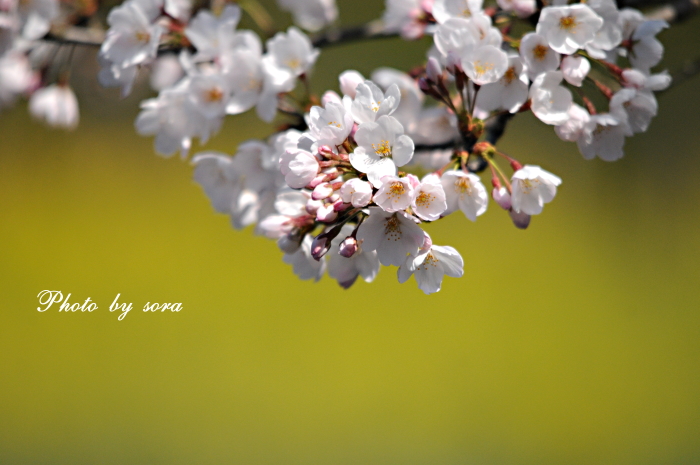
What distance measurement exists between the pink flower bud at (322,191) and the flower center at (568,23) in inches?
17.3

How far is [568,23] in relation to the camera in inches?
31.6

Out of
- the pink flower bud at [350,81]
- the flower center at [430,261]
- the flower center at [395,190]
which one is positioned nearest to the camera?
the flower center at [395,190]

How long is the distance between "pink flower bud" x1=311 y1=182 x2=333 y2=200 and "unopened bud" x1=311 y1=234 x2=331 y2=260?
0.06 metres

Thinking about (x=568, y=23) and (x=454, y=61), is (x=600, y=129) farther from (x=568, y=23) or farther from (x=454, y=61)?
(x=454, y=61)

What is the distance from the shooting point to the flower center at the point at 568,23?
798 mm

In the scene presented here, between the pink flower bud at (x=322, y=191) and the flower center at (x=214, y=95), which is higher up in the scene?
the pink flower bud at (x=322, y=191)

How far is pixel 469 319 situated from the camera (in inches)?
145

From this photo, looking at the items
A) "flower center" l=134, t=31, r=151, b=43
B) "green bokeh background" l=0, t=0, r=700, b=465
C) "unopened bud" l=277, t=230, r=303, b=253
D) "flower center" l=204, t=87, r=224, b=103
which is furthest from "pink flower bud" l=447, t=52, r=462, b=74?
"green bokeh background" l=0, t=0, r=700, b=465

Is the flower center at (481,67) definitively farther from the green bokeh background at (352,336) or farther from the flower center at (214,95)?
the green bokeh background at (352,336)

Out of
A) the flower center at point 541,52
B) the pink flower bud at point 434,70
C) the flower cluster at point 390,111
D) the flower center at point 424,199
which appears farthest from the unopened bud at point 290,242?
the flower center at point 541,52

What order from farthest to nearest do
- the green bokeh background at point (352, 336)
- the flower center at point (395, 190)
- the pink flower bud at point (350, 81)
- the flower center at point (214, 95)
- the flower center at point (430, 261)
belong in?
the green bokeh background at point (352, 336)
the flower center at point (214, 95)
the pink flower bud at point (350, 81)
the flower center at point (430, 261)
the flower center at point (395, 190)

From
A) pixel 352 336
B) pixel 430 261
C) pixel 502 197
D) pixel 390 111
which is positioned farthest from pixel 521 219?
pixel 352 336

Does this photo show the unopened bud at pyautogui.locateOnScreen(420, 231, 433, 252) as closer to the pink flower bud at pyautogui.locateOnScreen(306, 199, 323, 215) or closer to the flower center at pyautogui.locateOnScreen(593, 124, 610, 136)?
the pink flower bud at pyautogui.locateOnScreen(306, 199, 323, 215)

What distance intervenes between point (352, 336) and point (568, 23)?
3036 mm
